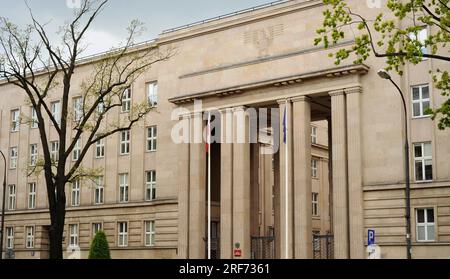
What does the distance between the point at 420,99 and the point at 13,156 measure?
39.3 metres

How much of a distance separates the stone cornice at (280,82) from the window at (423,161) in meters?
5.38

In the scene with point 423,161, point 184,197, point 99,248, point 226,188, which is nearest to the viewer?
point 423,161

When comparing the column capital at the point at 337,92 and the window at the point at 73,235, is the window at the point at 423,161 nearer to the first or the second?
the column capital at the point at 337,92

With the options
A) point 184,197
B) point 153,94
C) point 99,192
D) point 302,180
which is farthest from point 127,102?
point 302,180

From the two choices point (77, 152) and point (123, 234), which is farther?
point (77, 152)

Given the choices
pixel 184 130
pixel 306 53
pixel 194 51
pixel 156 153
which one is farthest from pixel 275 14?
pixel 156 153

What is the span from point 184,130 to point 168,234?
7330 mm

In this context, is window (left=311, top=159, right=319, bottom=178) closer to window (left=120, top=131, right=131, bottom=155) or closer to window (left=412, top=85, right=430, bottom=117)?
window (left=120, top=131, right=131, bottom=155)

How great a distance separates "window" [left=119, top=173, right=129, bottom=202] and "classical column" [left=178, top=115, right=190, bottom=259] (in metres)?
7.04

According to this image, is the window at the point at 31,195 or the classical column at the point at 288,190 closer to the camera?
the classical column at the point at 288,190

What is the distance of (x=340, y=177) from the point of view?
37531 millimetres

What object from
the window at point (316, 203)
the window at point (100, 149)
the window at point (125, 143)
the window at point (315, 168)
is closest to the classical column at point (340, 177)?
the window at point (125, 143)

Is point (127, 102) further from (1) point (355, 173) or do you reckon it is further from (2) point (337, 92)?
(1) point (355, 173)

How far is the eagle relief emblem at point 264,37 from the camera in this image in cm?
4266
